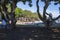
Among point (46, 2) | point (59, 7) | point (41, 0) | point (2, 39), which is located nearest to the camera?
point (2, 39)

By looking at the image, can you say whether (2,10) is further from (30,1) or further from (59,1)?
(59,1)

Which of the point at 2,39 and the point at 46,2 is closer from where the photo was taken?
the point at 2,39

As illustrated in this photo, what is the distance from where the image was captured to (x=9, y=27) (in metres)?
18.2

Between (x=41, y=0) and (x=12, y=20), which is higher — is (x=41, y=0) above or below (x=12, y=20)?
above

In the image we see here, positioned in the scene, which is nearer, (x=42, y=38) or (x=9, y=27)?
(x=42, y=38)

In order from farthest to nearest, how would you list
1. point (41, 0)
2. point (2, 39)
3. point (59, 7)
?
point (59, 7), point (41, 0), point (2, 39)

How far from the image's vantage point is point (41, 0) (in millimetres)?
19156

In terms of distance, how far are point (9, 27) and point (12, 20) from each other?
68cm

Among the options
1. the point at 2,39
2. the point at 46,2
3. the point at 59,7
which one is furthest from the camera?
the point at 59,7

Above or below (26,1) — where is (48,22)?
below

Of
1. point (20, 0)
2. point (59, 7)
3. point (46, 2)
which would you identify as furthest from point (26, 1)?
point (59, 7)

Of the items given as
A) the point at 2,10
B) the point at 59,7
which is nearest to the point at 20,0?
the point at 2,10

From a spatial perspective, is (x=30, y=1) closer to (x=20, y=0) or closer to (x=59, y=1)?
(x=20, y=0)

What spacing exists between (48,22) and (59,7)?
3.57 m
